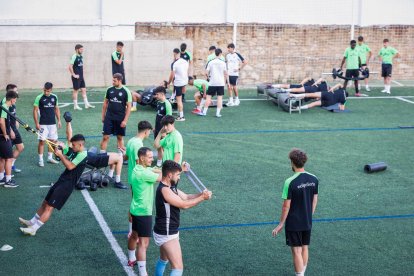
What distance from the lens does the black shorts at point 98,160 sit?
15266 mm

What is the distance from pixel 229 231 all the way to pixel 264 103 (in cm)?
1266

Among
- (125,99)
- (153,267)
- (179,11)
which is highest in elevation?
(179,11)

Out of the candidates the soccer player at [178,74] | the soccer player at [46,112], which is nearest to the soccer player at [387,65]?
the soccer player at [178,74]

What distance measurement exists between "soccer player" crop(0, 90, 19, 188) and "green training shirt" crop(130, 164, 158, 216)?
5.36 m

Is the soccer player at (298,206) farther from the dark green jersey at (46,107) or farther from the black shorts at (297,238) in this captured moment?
the dark green jersey at (46,107)

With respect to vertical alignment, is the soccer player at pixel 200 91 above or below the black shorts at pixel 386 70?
below

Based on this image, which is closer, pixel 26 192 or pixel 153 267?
pixel 153 267

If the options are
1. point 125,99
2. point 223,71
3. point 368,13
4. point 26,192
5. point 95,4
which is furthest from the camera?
point 368,13

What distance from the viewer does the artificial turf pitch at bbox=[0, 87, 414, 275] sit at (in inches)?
458

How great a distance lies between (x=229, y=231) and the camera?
42.7ft

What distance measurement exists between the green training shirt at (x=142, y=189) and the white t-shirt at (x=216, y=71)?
39.4 feet

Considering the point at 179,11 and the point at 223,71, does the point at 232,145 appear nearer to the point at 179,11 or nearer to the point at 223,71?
the point at 223,71

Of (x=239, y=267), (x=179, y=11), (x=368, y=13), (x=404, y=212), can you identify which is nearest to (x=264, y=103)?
(x=179, y=11)

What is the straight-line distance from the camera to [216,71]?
22594mm
